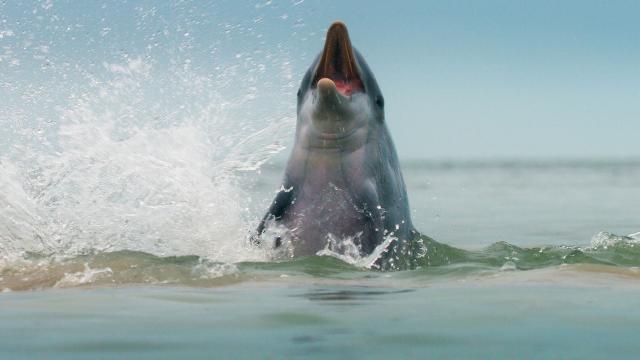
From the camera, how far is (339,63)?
946cm

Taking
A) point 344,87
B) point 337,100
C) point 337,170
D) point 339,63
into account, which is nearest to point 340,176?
point 337,170

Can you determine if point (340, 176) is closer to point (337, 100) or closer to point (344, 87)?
point (337, 100)

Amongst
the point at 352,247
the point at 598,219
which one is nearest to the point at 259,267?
the point at 352,247

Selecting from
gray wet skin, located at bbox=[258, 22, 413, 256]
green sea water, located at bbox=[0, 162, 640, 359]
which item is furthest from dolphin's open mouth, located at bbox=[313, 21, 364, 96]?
green sea water, located at bbox=[0, 162, 640, 359]

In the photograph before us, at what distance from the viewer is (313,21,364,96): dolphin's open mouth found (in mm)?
9242

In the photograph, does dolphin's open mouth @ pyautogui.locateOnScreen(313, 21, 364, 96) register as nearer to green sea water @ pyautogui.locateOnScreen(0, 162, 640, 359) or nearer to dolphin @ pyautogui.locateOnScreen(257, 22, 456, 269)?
dolphin @ pyautogui.locateOnScreen(257, 22, 456, 269)

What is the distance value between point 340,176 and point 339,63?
0.94 meters

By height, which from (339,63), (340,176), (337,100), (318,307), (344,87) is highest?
(339,63)

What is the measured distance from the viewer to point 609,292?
24.3 ft

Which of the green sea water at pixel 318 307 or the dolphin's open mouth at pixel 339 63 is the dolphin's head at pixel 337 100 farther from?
the green sea water at pixel 318 307

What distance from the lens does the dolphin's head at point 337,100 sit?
930cm

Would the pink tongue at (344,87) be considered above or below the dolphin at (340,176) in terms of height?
above

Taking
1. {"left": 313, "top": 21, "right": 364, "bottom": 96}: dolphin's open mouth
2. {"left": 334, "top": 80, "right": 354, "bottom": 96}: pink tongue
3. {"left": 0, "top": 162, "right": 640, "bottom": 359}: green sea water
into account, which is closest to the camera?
{"left": 0, "top": 162, "right": 640, "bottom": 359}: green sea water

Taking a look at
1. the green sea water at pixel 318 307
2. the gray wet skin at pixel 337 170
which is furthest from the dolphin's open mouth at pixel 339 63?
the green sea water at pixel 318 307
